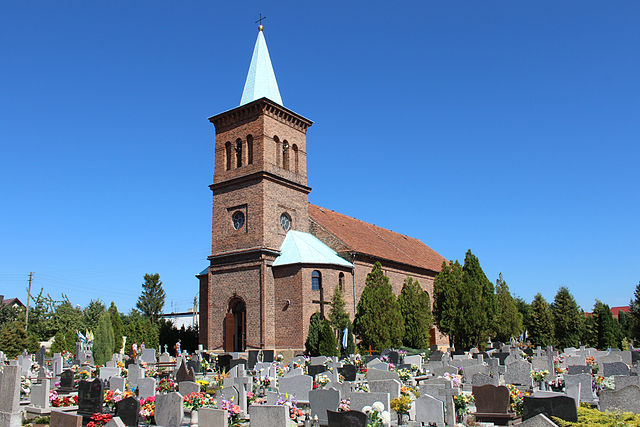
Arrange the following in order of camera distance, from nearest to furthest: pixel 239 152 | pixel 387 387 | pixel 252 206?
pixel 387 387
pixel 252 206
pixel 239 152

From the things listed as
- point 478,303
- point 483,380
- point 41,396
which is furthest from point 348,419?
point 478,303

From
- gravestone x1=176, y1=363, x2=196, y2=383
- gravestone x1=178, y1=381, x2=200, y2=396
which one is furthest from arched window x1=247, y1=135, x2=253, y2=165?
gravestone x1=178, y1=381, x2=200, y2=396

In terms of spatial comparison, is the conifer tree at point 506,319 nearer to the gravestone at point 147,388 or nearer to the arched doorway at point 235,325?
the arched doorway at point 235,325

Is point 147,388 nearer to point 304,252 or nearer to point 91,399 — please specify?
point 91,399

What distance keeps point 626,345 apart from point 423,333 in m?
18.9

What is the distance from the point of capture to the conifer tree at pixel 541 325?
39281 mm

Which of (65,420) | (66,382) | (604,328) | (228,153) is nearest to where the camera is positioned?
(65,420)

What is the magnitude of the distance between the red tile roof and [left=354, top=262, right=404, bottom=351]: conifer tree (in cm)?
447

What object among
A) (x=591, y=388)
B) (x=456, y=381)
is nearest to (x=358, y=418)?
(x=456, y=381)

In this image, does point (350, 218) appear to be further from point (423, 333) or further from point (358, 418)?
point (358, 418)

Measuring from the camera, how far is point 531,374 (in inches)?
647

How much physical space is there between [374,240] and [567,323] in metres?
15.0

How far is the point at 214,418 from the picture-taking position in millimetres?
9938

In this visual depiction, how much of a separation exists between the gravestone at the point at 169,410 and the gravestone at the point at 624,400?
8980 millimetres
